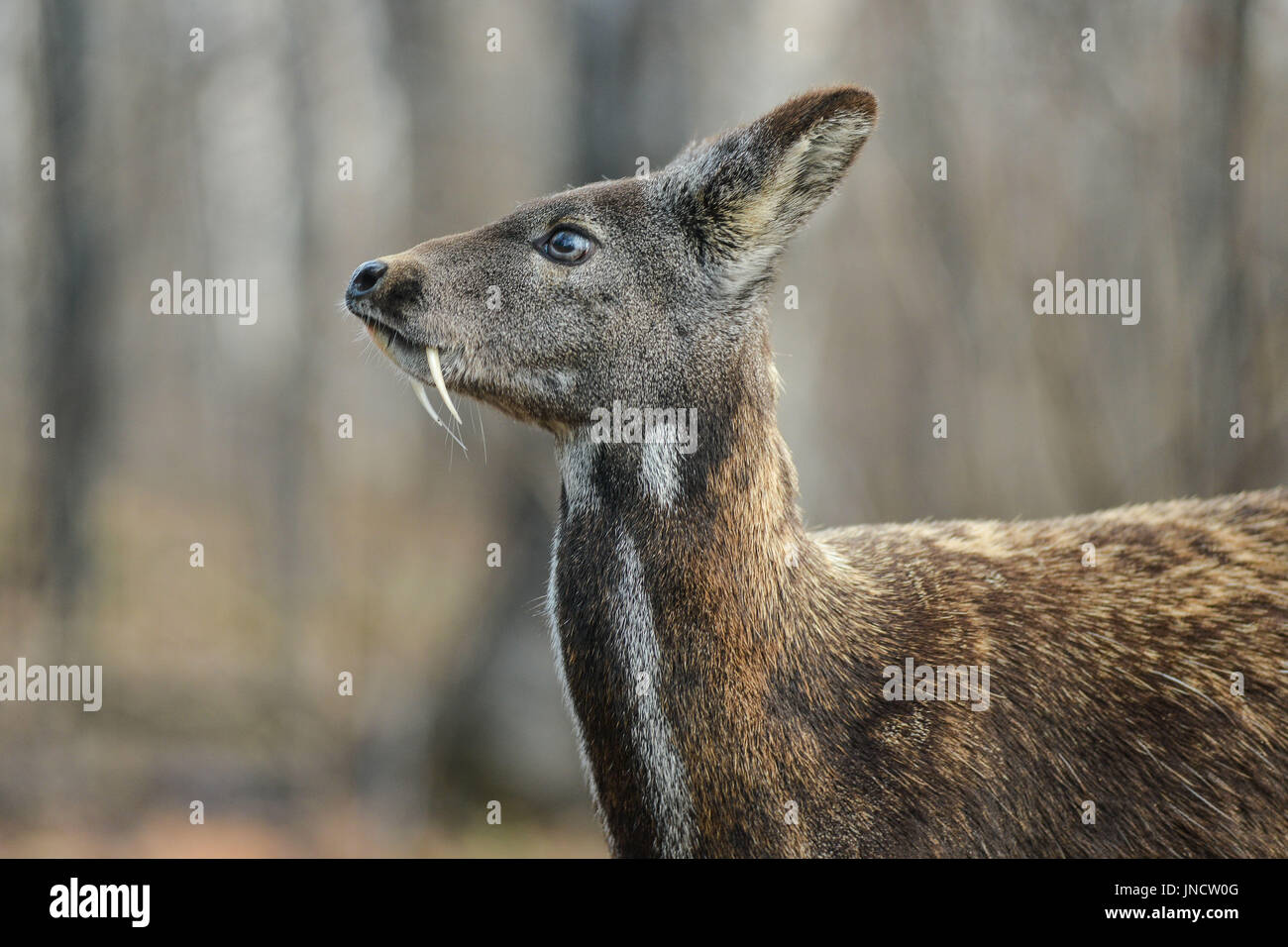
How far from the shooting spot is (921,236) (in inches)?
465

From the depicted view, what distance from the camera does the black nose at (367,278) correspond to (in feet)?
15.6

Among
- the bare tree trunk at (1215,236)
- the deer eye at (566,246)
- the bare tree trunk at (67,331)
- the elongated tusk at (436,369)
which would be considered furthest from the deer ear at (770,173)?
the bare tree trunk at (67,331)

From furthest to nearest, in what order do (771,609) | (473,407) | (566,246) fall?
(473,407), (566,246), (771,609)

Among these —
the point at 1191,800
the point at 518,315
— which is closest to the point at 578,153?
the point at 518,315

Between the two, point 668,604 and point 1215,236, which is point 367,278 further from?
point 1215,236

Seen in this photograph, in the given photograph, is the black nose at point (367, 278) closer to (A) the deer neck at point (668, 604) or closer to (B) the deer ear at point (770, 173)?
(A) the deer neck at point (668, 604)

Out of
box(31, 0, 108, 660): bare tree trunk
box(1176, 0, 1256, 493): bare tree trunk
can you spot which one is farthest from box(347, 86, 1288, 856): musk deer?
box(31, 0, 108, 660): bare tree trunk

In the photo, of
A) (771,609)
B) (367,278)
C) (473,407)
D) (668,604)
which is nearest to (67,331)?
(473,407)

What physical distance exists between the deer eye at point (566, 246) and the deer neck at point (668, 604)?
0.75 metres

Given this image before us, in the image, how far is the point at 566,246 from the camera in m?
4.88

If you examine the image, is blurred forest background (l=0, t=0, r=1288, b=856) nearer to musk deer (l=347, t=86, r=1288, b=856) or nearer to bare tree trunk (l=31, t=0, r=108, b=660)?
bare tree trunk (l=31, t=0, r=108, b=660)

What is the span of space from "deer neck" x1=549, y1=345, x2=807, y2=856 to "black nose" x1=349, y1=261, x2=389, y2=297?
106 cm

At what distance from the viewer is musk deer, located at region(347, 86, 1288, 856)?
14.1 feet

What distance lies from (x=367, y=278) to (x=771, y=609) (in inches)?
83.3
